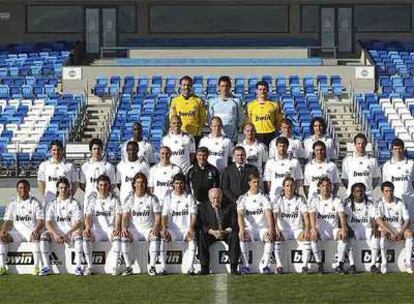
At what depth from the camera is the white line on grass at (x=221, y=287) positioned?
14.6 m

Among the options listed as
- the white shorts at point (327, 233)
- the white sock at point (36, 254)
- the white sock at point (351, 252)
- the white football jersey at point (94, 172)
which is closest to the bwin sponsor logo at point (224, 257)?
the white shorts at point (327, 233)

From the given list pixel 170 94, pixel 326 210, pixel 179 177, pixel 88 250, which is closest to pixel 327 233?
pixel 326 210

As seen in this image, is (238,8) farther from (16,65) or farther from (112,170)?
(112,170)

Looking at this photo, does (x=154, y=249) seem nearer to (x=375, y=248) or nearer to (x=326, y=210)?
(x=326, y=210)

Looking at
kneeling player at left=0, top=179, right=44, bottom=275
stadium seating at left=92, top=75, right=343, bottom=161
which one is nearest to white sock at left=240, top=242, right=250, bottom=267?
kneeling player at left=0, top=179, right=44, bottom=275

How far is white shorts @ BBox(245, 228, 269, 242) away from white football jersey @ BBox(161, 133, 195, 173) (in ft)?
5.34

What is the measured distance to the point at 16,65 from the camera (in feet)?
115

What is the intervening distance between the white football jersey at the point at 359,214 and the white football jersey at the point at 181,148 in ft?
7.43

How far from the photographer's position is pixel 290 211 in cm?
1631

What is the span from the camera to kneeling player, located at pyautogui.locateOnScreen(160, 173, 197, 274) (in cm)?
1609

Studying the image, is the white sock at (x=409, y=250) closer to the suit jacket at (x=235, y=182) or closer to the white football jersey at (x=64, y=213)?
the suit jacket at (x=235, y=182)

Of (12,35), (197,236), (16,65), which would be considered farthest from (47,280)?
(12,35)

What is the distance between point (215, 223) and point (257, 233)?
0.56m

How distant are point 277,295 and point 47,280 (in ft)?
9.25
